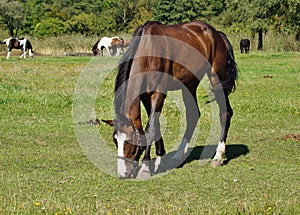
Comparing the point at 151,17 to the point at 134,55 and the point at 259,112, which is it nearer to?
the point at 259,112

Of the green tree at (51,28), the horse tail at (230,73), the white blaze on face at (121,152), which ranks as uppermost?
the horse tail at (230,73)

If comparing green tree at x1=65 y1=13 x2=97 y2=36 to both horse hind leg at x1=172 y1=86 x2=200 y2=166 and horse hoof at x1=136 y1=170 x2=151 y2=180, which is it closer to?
horse hind leg at x1=172 y1=86 x2=200 y2=166

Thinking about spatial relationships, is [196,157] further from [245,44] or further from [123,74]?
[245,44]

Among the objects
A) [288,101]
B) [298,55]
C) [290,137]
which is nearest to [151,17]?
[298,55]

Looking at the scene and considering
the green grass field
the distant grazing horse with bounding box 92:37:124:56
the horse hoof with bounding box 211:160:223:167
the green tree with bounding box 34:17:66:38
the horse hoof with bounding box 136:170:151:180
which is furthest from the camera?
the green tree with bounding box 34:17:66:38

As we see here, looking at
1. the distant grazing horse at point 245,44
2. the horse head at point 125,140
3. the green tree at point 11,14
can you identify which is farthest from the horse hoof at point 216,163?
the green tree at point 11,14

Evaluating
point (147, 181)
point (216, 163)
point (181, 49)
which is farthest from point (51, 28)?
point (147, 181)

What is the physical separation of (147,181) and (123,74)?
141cm

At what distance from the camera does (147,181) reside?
7.19 metres

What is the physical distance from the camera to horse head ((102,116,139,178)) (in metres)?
6.83

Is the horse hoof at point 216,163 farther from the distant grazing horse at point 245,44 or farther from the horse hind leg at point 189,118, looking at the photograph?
the distant grazing horse at point 245,44

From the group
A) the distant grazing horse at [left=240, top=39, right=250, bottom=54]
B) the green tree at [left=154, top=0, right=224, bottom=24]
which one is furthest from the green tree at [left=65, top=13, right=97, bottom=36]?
the distant grazing horse at [left=240, top=39, right=250, bottom=54]

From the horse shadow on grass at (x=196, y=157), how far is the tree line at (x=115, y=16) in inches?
1580

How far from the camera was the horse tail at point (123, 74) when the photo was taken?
7070 millimetres
